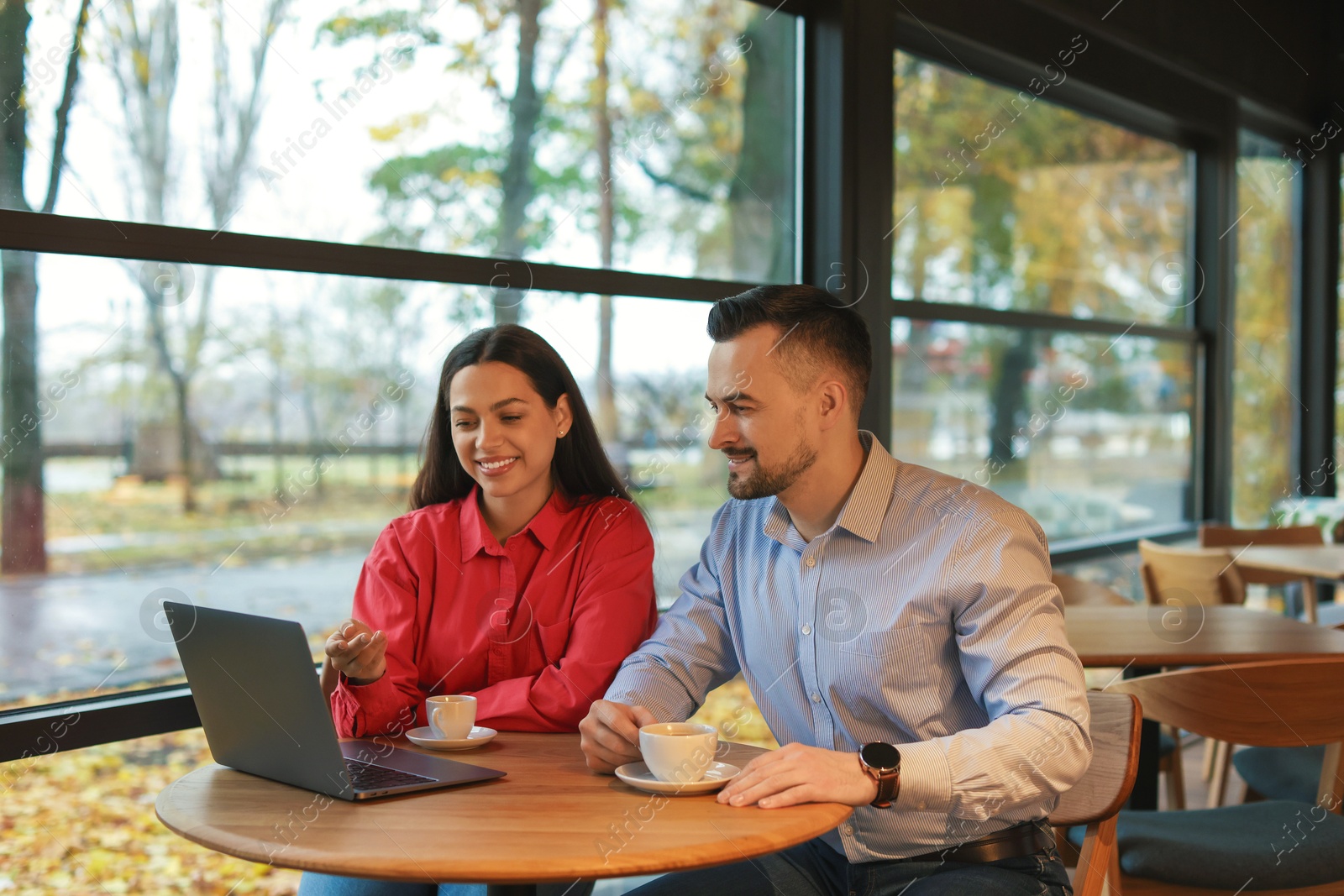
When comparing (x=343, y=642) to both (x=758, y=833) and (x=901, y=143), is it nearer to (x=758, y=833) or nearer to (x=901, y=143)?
(x=758, y=833)

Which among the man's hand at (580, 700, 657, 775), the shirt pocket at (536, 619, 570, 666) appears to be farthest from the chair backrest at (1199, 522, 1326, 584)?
the man's hand at (580, 700, 657, 775)

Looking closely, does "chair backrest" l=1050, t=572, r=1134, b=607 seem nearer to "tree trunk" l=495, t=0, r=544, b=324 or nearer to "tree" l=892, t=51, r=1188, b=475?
"tree" l=892, t=51, r=1188, b=475

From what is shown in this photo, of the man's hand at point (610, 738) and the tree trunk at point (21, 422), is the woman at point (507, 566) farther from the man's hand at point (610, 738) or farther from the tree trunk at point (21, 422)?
the tree trunk at point (21, 422)

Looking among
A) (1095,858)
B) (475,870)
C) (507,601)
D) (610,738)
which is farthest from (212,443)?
(1095,858)

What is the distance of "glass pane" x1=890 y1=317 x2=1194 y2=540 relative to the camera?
4.14m

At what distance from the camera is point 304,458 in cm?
241

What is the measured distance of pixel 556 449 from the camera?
2.12 m

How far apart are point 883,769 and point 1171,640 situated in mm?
1362

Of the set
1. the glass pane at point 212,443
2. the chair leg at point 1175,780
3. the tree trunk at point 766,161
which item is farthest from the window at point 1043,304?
the glass pane at point 212,443

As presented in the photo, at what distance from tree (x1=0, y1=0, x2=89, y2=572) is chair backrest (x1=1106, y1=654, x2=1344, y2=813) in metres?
1.91

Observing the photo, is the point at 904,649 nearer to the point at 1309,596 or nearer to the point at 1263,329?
the point at 1309,596

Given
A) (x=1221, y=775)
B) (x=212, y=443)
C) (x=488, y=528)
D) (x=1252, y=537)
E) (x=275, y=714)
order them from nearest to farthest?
1. (x=275, y=714)
2. (x=488, y=528)
3. (x=212, y=443)
4. (x=1221, y=775)
5. (x=1252, y=537)

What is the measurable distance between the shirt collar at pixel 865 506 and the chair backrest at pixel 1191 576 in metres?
2.20

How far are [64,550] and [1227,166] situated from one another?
214 inches
